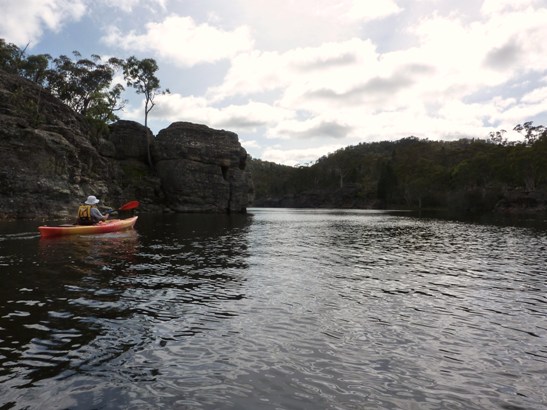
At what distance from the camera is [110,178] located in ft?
184

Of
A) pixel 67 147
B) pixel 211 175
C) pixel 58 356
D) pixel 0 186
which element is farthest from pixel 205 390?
pixel 211 175

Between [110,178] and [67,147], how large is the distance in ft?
47.7

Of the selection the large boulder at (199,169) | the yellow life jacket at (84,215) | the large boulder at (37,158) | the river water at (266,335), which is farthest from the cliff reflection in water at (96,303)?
the large boulder at (199,169)

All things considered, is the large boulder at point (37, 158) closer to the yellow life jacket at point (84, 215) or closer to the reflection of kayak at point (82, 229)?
the reflection of kayak at point (82, 229)

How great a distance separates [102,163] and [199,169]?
16.8 m

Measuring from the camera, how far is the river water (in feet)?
18.4

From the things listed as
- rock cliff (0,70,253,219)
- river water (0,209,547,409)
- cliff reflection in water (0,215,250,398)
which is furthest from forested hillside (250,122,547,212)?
cliff reflection in water (0,215,250,398)

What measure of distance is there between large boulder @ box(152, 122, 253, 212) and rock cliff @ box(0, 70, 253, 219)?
0.55 feet

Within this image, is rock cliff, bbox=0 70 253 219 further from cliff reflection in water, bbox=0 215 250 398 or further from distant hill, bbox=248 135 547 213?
distant hill, bbox=248 135 547 213

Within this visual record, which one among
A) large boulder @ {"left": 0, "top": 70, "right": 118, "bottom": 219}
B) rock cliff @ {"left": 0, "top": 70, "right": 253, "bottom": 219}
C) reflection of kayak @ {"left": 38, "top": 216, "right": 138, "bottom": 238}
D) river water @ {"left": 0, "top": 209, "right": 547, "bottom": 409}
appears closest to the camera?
river water @ {"left": 0, "top": 209, "right": 547, "bottom": 409}

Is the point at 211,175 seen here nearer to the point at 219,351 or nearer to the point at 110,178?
the point at 110,178

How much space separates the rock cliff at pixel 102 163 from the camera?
121 ft

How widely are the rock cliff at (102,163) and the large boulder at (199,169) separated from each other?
17cm

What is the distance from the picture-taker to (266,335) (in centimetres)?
793
